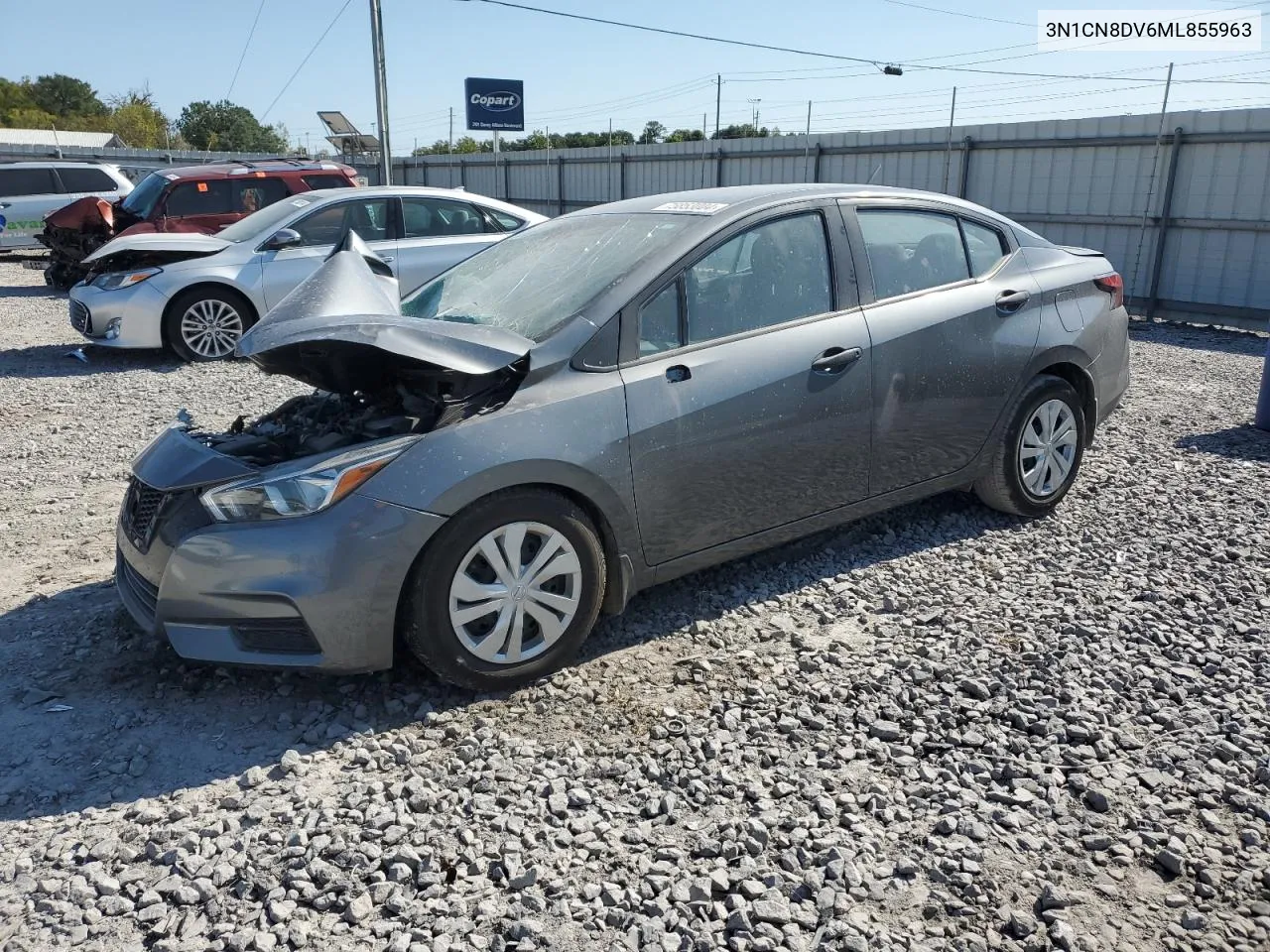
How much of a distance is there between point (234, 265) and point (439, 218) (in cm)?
207

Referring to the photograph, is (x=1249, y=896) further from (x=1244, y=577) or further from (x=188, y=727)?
(x=188, y=727)

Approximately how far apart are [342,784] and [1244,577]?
3908 millimetres

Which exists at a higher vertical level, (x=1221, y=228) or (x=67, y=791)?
(x=1221, y=228)

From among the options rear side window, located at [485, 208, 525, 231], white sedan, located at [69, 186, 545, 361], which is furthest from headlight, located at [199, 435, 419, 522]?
rear side window, located at [485, 208, 525, 231]

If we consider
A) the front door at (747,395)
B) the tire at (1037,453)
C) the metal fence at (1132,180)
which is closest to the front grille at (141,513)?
the front door at (747,395)

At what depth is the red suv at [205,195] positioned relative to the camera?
13.7 metres

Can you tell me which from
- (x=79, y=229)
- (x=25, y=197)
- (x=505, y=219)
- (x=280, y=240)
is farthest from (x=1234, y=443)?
(x=25, y=197)

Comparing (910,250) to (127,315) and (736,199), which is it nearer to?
(736,199)

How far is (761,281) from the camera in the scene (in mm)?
4230

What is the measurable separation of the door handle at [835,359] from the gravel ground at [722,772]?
3.21 ft

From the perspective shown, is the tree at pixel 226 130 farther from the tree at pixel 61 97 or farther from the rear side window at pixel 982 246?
the rear side window at pixel 982 246

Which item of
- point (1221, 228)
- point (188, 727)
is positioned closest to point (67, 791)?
Answer: point (188, 727)


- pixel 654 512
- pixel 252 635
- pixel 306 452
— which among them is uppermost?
pixel 306 452

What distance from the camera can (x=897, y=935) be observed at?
2.48 metres
